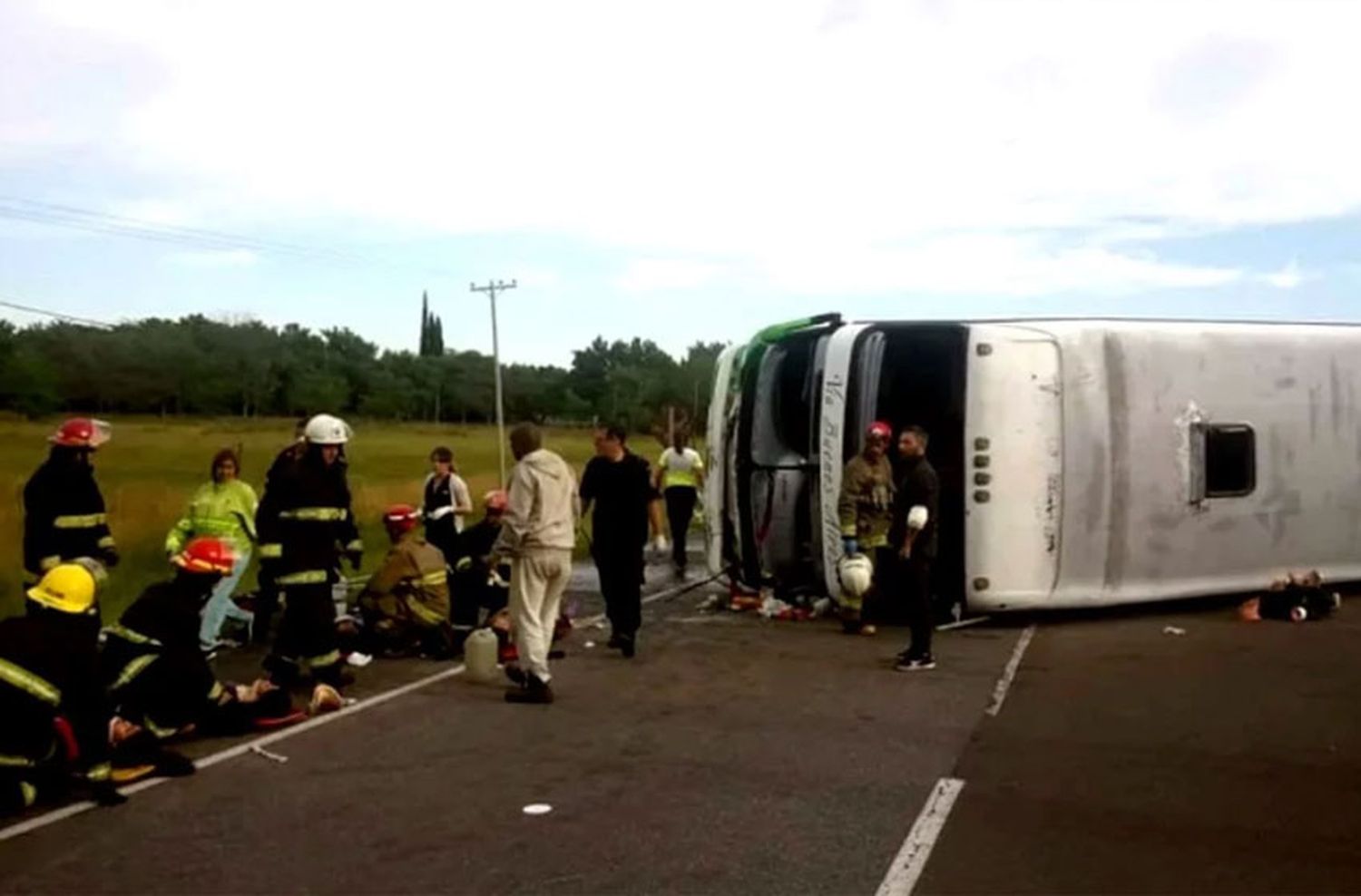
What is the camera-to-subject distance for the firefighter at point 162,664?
21.2 ft

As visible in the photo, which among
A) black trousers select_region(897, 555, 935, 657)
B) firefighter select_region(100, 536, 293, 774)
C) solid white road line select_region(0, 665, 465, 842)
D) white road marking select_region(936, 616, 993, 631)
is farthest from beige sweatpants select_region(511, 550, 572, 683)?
white road marking select_region(936, 616, 993, 631)

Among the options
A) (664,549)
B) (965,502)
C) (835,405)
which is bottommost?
(664,549)

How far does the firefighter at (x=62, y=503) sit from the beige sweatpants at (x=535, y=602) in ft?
8.38

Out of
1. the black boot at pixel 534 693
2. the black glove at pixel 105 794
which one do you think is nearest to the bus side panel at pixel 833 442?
the black boot at pixel 534 693

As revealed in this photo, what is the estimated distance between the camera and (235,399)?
3259 cm

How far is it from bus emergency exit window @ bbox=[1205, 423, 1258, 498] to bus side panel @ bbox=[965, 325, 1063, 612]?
1.59m

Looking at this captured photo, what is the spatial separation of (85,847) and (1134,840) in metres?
4.01

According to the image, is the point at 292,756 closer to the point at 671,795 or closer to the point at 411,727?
the point at 411,727

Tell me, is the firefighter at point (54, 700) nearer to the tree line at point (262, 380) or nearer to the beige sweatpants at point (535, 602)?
the beige sweatpants at point (535, 602)

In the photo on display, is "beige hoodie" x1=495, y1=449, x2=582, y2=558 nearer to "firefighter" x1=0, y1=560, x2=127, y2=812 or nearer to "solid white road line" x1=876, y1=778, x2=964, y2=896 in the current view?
"firefighter" x1=0, y1=560, x2=127, y2=812

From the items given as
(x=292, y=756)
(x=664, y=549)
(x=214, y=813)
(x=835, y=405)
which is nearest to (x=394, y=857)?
(x=214, y=813)

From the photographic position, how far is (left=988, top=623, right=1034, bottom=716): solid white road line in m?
8.14

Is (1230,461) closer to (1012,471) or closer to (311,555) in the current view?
(1012,471)

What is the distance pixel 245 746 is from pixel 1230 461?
8.42 meters
